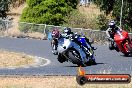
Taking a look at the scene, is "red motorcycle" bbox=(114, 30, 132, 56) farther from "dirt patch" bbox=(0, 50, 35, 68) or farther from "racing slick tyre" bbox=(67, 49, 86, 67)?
"racing slick tyre" bbox=(67, 49, 86, 67)

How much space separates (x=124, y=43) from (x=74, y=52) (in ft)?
17.2

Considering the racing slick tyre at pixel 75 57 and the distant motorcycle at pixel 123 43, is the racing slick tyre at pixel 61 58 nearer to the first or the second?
the racing slick tyre at pixel 75 57

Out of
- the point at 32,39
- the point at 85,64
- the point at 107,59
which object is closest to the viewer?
the point at 85,64

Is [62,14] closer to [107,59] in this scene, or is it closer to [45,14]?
[45,14]

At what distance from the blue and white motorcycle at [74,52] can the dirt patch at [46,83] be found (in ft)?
14.2

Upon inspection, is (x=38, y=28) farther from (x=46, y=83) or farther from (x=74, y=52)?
(x=46, y=83)

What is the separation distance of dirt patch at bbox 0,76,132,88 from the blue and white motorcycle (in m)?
4.34

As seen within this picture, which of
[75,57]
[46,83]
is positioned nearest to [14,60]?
[75,57]

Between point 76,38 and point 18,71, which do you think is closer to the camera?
point 18,71

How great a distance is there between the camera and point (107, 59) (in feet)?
81.1

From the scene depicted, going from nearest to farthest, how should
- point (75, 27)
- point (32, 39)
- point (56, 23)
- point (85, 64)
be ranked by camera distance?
point (85, 64) < point (32, 39) < point (75, 27) < point (56, 23)

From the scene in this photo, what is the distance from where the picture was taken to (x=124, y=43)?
26172 mm

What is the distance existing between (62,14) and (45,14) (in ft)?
5.01

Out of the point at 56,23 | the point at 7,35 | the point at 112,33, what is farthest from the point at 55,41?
the point at 56,23
